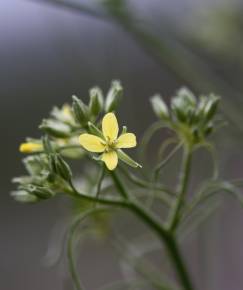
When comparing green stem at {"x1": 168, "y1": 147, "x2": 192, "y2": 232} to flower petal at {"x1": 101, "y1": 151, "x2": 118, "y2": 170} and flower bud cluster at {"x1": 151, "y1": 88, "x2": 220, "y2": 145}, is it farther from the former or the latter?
flower petal at {"x1": 101, "y1": 151, "x2": 118, "y2": 170}

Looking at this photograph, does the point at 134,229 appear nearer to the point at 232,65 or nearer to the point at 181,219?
the point at 232,65

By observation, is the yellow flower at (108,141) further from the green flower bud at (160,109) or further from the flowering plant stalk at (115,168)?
the green flower bud at (160,109)

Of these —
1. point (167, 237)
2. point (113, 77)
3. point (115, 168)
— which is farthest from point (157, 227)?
point (113, 77)

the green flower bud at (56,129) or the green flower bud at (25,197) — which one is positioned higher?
the green flower bud at (56,129)

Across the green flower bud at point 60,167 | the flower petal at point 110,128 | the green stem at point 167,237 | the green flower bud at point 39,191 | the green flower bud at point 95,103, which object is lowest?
the green stem at point 167,237

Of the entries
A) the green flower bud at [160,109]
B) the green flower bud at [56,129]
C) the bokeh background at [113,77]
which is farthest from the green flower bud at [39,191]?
the bokeh background at [113,77]

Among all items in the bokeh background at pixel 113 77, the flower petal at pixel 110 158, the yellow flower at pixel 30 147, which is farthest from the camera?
the bokeh background at pixel 113 77

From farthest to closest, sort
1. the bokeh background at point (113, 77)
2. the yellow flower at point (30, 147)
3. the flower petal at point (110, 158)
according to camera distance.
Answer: the bokeh background at point (113, 77)
the yellow flower at point (30, 147)
the flower petal at point (110, 158)
